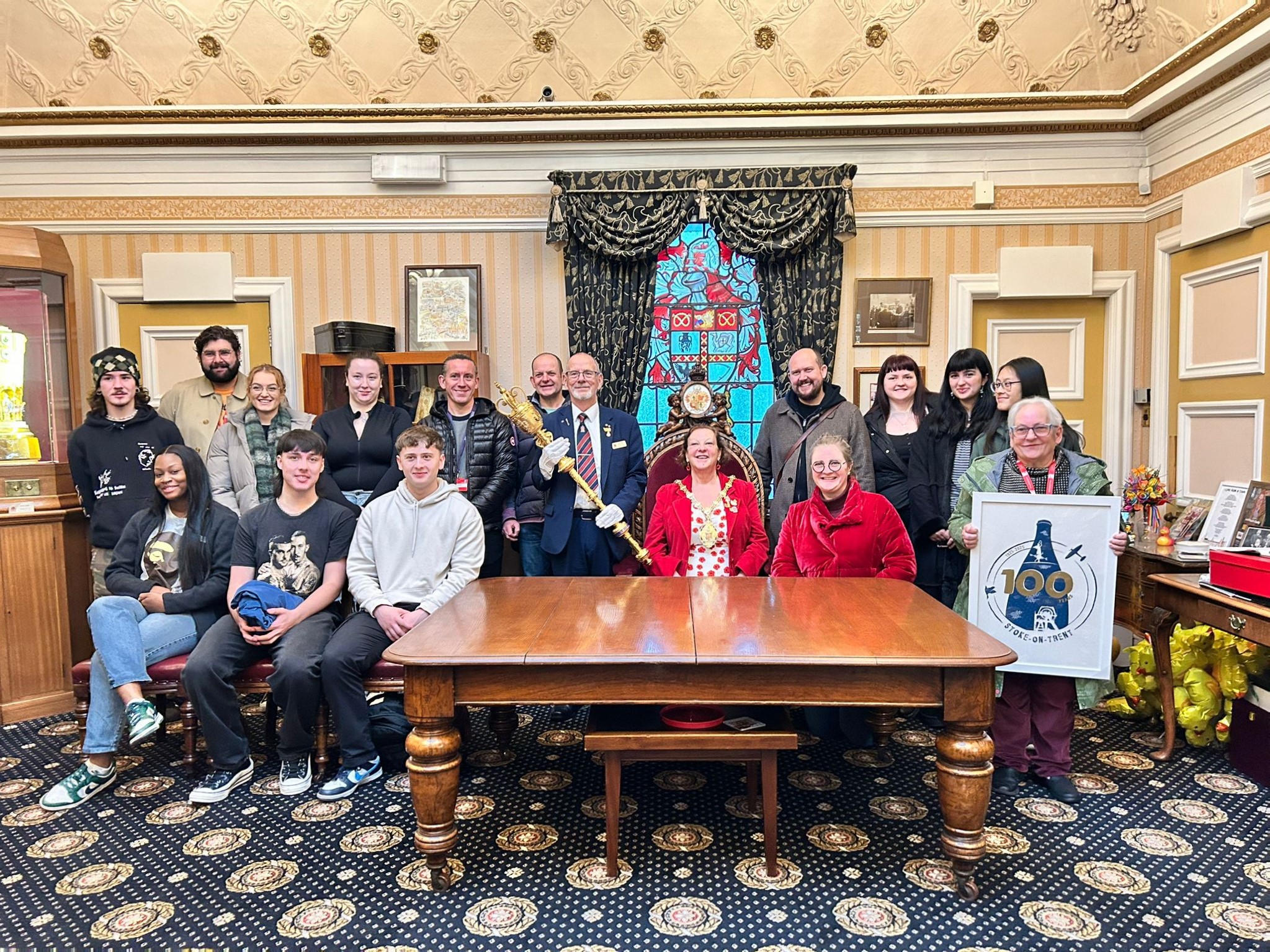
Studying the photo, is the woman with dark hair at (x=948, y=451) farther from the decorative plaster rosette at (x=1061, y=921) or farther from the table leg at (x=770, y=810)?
the table leg at (x=770, y=810)

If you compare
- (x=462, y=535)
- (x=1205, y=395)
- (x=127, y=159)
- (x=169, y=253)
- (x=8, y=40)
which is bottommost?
(x=462, y=535)

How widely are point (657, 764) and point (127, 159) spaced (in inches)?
207

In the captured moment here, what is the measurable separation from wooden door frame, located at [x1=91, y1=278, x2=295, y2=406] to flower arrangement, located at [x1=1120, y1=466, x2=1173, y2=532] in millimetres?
5006

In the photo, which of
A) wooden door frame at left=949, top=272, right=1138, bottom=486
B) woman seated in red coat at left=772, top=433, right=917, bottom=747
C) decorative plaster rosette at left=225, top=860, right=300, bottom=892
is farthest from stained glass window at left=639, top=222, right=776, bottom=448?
decorative plaster rosette at left=225, top=860, right=300, bottom=892

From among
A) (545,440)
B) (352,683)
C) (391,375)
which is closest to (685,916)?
(352,683)

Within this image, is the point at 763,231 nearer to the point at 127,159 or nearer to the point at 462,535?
the point at 462,535

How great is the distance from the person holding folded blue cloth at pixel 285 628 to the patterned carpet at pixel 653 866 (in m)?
0.17

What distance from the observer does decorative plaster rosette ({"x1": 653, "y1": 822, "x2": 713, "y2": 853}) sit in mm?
2506

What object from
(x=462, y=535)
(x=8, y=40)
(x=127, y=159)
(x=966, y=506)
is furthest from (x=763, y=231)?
(x=8, y=40)

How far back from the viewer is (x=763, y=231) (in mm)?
4887

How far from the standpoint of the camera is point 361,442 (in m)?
3.84

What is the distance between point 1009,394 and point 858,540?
3.36 feet

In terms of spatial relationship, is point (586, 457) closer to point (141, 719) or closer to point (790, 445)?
point (790, 445)

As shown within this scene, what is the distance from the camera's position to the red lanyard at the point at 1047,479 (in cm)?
295
